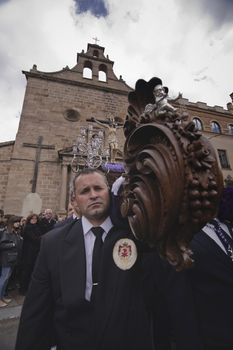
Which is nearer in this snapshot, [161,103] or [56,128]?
[161,103]

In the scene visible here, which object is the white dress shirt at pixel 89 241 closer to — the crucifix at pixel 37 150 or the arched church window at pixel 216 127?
the crucifix at pixel 37 150

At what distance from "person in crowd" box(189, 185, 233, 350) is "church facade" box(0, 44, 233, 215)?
25.0ft

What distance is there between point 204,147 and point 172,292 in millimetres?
826

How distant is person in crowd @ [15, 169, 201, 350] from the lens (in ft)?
3.26

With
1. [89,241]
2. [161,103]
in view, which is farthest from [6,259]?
[161,103]

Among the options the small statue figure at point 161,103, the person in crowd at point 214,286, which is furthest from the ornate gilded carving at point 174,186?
the person in crowd at point 214,286

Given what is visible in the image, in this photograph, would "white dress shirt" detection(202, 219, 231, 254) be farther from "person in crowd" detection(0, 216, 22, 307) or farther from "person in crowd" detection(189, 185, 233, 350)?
"person in crowd" detection(0, 216, 22, 307)

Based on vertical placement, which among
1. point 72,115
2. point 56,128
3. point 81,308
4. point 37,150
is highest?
point 72,115

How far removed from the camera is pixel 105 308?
1021 mm

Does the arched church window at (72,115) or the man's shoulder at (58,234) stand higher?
the arched church window at (72,115)

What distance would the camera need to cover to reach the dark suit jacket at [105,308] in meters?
1.00

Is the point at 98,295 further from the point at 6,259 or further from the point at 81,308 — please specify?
the point at 6,259

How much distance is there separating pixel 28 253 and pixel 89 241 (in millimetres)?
3729

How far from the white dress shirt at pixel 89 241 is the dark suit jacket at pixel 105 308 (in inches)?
1.5
